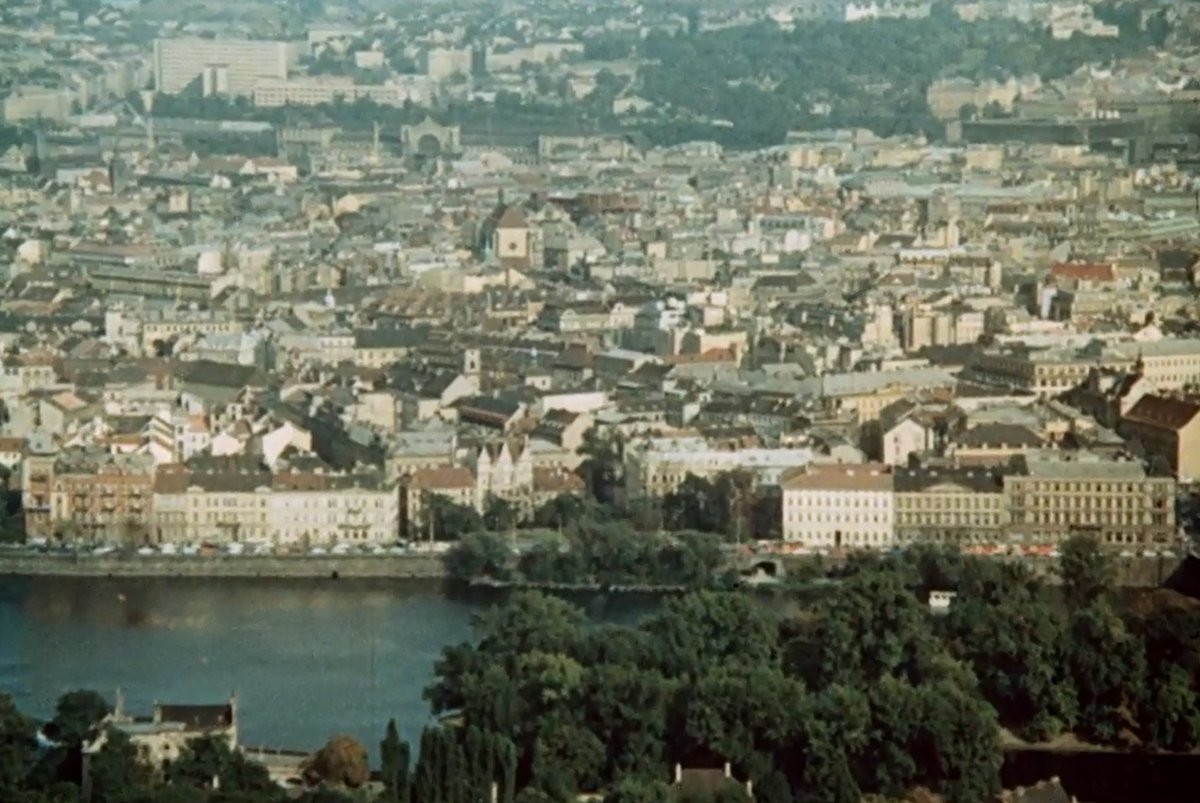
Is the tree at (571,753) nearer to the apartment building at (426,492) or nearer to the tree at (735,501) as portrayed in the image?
the tree at (735,501)

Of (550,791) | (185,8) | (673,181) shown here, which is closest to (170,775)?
(550,791)

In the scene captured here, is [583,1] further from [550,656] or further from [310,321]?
[550,656]

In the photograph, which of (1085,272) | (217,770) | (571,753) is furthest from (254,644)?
(1085,272)

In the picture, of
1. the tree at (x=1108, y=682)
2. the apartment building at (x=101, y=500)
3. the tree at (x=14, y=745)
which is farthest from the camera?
the apartment building at (x=101, y=500)

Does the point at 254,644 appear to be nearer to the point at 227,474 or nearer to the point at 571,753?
the point at 227,474

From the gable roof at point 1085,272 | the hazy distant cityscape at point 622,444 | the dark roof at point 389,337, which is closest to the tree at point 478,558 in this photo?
the hazy distant cityscape at point 622,444

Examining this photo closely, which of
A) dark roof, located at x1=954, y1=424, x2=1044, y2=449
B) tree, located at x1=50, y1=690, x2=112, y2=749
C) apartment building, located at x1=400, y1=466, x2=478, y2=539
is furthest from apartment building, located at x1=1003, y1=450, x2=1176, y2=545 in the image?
tree, located at x1=50, y1=690, x2=112, y2=749
